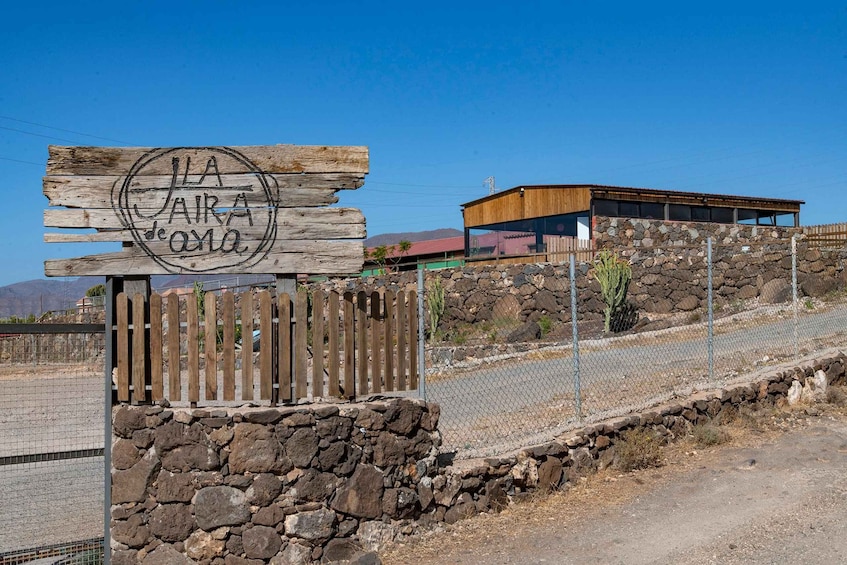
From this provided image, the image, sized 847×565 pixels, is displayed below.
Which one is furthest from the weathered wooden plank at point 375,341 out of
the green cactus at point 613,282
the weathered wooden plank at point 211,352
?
the green cactus at point 613,282

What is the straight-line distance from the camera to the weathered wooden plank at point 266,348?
549cm

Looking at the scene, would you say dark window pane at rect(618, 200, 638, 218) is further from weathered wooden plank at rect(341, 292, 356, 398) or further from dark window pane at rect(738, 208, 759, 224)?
weathered wooden plank at rect(341, 292, 356, 398)

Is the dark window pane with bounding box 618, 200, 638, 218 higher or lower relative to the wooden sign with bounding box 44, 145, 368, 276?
higher

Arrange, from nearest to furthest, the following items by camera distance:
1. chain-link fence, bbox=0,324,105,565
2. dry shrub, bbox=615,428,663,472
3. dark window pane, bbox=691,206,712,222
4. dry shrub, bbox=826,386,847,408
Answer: chain-link fence, bbox=0,324,105,565 < dry shrub, bbox=615,428,663,472 < dry shrub, bbox=826,386,847,408 < dark window pane, bbox=691,206,712,222

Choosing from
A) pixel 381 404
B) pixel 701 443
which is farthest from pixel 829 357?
pixel 381 404

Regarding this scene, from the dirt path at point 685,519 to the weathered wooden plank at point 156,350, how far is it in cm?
214

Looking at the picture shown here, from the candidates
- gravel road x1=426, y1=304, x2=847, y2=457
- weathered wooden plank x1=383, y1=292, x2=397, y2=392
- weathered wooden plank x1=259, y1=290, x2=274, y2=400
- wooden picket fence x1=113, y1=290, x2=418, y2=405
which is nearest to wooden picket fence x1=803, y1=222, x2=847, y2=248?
gravel road x1=426, y1=304, x2=847, y2=457

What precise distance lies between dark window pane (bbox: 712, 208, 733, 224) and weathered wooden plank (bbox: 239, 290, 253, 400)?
23072 mm

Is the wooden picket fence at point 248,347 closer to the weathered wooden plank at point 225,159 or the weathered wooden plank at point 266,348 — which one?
the weathered wooden plank at point 266,348

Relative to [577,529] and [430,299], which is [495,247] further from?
[577,529]

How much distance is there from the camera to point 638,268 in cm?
2148

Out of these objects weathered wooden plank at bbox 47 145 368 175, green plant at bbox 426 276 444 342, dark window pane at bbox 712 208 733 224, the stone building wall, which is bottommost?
green plant at bbox 426 276 444 342

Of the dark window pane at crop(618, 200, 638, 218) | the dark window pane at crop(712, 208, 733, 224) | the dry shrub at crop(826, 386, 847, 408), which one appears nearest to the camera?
the dry shrub at crop(826, 386, 847, 408)

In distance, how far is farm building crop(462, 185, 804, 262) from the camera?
23.0 meters
